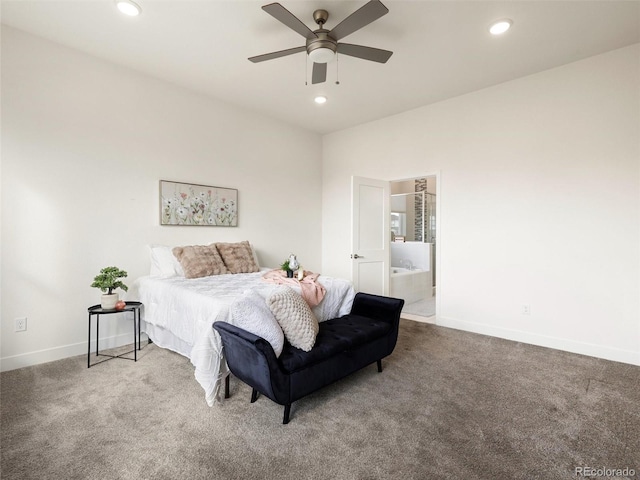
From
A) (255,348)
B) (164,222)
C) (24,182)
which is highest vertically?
(24,182)

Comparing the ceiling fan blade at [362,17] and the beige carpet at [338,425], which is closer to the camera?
the beige carpet at [338,425]

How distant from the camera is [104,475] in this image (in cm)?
156

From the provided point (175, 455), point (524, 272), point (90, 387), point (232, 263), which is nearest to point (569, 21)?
point (524, 272)

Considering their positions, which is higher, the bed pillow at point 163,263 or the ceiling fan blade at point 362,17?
the ceiling fan blade at point 362,17

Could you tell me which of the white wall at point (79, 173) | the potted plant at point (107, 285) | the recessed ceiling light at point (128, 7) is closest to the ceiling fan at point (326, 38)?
the recessed ceiling light at point (128, 7)

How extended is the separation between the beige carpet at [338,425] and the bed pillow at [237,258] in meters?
1.28

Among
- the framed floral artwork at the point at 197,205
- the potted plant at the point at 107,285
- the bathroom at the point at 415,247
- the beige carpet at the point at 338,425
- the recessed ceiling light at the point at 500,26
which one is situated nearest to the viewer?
the beige carpet at the point at 338,425

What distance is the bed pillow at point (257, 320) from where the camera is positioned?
199 centimetres

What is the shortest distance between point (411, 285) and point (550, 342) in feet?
7.68

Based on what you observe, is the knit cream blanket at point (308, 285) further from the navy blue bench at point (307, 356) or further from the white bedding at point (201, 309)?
the navy blue bench at point (307, 356)

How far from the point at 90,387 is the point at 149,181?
2142 millimetres

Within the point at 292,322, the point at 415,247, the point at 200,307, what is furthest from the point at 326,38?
the point at 415,247

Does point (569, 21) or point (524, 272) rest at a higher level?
point (569, 21)

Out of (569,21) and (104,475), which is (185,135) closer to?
(104,475)
